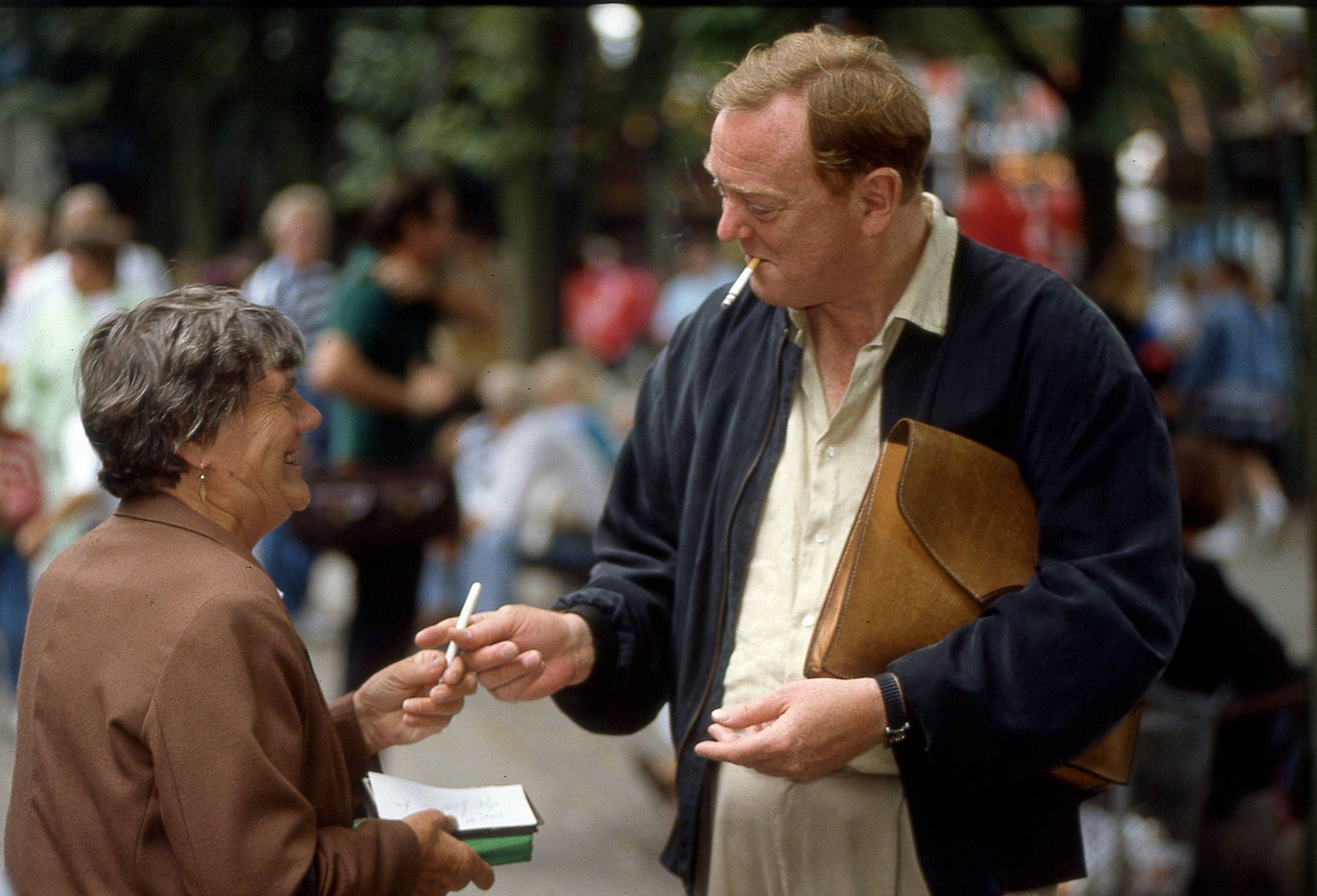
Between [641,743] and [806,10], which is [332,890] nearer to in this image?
[641,743]

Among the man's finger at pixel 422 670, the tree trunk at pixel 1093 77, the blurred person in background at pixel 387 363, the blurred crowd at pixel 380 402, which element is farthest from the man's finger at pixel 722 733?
the tree trunk at pixel 1093 77

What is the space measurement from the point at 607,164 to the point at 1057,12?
3.19 metres

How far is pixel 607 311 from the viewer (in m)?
12.1

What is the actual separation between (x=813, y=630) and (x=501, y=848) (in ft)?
1.85

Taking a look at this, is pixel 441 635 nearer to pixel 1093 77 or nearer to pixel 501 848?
pixel 501 848

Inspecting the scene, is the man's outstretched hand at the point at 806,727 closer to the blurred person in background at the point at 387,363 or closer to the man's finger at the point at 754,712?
the man's finger at the point at 754,712

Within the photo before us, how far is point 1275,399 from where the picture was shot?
10039 millimetres

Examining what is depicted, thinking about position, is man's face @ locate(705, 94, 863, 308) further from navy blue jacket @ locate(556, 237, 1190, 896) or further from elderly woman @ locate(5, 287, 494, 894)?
elderly woman @ locate(5, 287, 494, 894)

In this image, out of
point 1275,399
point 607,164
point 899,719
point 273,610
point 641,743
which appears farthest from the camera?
point 1275,399

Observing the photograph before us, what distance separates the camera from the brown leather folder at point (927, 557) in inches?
76.0

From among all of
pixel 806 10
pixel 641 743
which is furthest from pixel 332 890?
pixel 806 10

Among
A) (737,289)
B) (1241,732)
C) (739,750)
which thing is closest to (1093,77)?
(1241,732)

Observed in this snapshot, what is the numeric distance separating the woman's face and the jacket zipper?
0.62m

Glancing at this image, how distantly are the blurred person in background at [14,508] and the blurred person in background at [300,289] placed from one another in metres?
0.91
